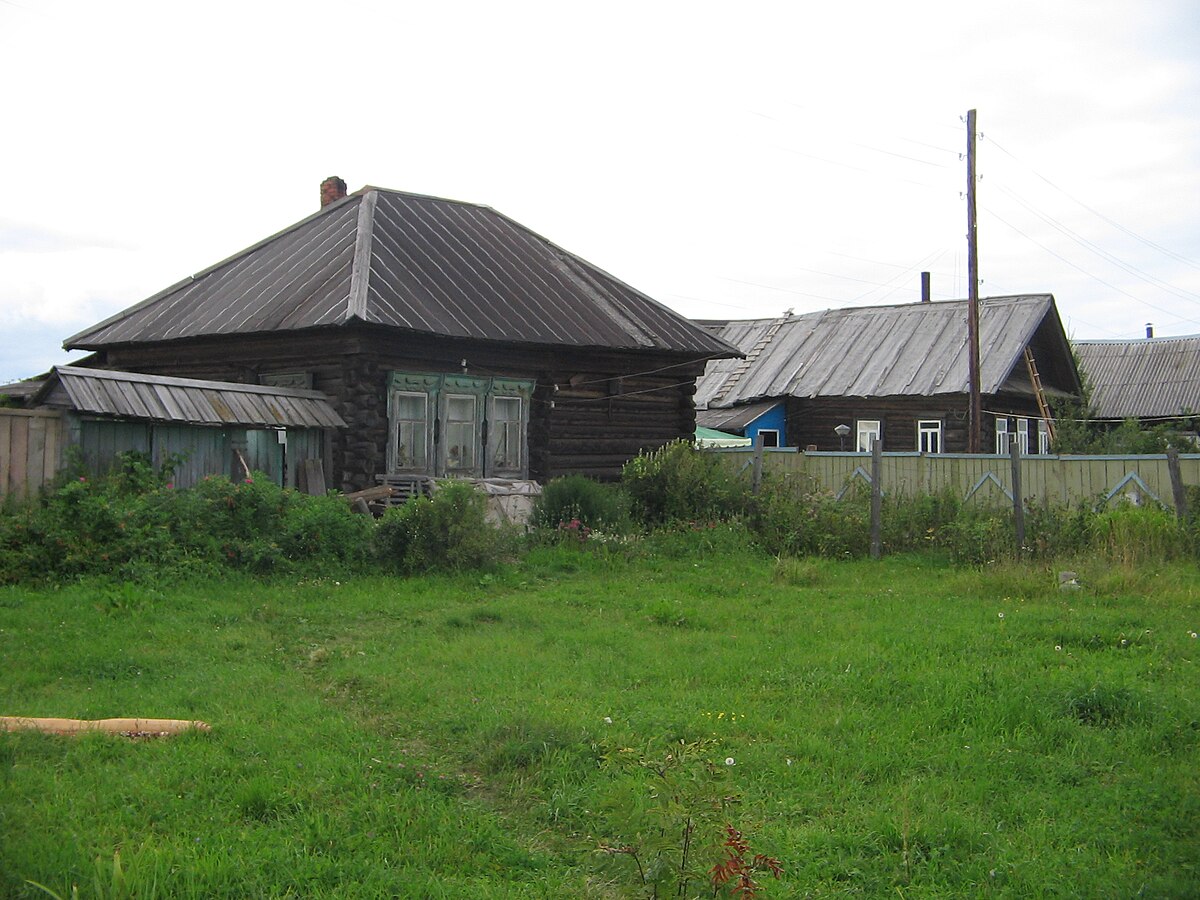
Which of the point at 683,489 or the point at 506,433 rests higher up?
the point at 506,433

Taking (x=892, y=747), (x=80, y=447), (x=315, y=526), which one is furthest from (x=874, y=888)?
(x=80, y=447)

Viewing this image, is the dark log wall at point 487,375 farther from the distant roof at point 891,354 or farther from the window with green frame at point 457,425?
the distant roof at point 891,354

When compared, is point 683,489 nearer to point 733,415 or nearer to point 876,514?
point 876,514

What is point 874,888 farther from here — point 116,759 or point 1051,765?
point 116,759

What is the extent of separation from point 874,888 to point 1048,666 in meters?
3.90

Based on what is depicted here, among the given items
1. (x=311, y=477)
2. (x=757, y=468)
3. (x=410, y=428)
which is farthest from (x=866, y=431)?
(x=311, y=477)

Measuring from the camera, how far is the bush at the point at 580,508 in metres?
14.5

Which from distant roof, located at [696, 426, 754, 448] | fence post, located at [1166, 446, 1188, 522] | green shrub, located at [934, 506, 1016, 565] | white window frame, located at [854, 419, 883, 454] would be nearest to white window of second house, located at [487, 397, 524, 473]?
green shrub, located at [934, 506, 1016, 565]

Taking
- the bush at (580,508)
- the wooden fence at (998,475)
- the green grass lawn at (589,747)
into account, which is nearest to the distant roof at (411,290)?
the bush at (580,508)

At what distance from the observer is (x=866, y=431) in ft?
101

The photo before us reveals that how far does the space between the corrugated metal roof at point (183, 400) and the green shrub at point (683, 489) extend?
4.57m

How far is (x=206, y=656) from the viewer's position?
7785 millimetres

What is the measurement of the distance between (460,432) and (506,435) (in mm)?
953

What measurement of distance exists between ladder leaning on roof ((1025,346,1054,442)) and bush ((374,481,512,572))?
2218 cm
